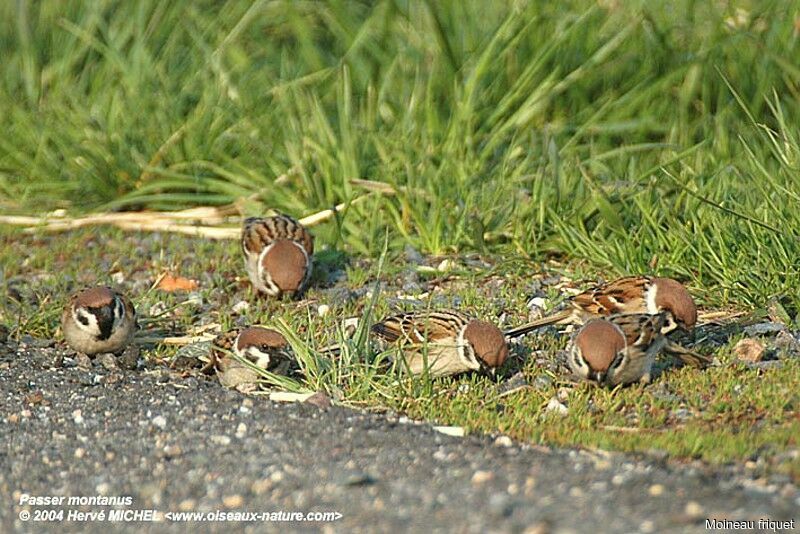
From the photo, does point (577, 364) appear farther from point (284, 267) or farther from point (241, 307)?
point (241, 307)

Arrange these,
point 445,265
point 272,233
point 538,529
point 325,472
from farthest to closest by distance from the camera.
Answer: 1. point 272,233
2. point 445,265
3. point 325,472
4. point 538,529

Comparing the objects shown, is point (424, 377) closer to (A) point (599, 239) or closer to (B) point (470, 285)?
(B) point (470, 285)

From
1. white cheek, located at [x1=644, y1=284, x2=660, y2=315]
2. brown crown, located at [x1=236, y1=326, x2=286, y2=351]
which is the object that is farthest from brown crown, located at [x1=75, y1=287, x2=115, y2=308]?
white cheek, located at [x1=644, y1=284, x2=660, y2=315]

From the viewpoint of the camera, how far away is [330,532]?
512cm

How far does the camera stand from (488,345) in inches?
274

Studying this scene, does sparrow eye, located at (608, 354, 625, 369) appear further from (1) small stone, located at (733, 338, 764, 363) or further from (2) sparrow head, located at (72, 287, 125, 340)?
(2) sparrow head, located at (72, 287, 125, 340)

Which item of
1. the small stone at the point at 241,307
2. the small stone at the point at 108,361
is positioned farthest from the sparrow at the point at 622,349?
the small stone at the point at 108,361

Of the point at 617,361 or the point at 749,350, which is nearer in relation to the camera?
the point at 617,361

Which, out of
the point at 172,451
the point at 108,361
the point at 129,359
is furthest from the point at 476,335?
the point at 108,361

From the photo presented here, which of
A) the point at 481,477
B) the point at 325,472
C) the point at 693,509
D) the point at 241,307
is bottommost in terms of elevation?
the point at 241,307

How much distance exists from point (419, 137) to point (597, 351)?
3606 mm

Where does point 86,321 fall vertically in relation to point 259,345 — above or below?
below

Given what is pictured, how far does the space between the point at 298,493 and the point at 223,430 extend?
1.03m

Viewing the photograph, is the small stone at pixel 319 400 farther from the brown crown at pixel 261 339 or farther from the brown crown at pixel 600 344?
the brown crown at pixel 600 344
